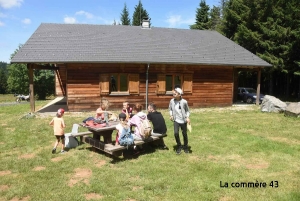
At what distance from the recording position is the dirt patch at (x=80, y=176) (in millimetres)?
5349

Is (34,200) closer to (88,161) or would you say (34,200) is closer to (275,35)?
(88,161)

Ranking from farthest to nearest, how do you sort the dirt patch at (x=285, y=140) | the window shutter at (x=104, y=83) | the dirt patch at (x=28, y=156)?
the window shutter at (x=104, y=83)
the dirt patch at (x=285, y=140)
the dirt patch at (x=28, y=156)

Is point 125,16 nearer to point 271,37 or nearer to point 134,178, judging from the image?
point 271,37

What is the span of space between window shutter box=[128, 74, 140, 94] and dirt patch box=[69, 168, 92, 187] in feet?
33.4

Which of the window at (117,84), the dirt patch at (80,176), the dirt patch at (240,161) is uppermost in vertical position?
the window at (117,84)

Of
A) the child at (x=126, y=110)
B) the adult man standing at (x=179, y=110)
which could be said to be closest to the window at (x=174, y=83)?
the child at (x=126, y=110)

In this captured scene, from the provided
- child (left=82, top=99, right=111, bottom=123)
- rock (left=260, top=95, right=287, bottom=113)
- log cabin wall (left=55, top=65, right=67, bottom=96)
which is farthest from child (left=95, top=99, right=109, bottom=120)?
log cabin wall (left=55, top=65, right=67, bottom=96)

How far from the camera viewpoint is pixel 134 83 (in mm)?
15984

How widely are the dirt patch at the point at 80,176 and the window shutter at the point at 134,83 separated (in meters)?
10.2

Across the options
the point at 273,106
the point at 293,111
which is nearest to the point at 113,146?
the point at 293,111

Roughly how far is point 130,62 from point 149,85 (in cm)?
212

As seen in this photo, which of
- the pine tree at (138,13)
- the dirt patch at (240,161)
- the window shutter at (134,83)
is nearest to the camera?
the dirt patch at (240,161)

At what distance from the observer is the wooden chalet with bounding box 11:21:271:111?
15.1 m

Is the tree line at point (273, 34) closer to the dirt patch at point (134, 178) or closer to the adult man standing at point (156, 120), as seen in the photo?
the adult man standing at point (156, 120)
